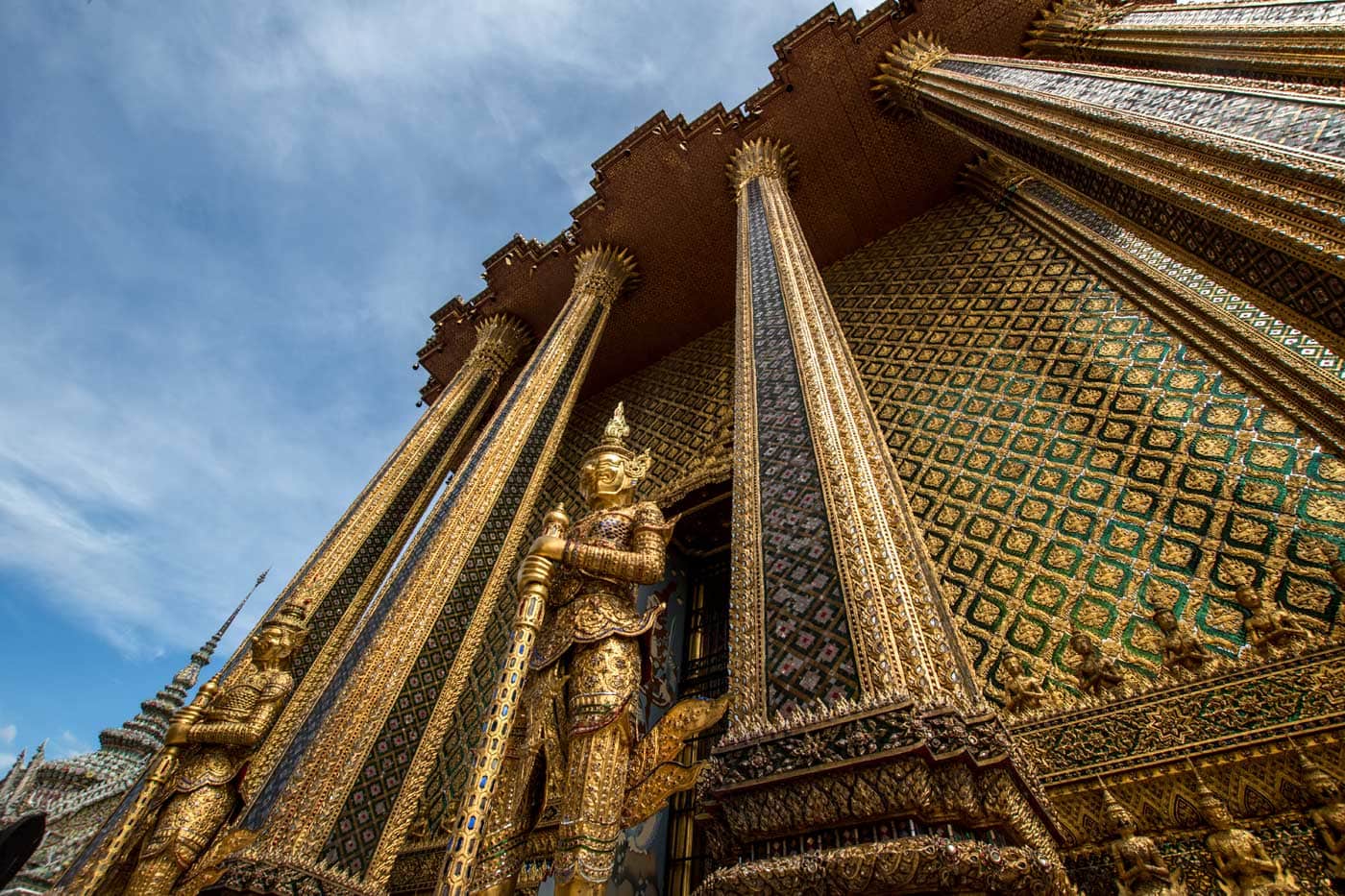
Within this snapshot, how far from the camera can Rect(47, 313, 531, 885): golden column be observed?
4215 mm

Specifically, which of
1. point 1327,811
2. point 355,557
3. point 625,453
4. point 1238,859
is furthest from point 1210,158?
point 355,557

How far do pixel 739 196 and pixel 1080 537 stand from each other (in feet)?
15.7

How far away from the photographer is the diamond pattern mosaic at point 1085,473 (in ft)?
9.30

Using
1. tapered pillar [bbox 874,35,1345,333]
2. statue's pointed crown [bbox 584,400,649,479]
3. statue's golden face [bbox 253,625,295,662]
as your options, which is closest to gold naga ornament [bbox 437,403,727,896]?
statue's pointed crown [bbox 584,400,649,479]

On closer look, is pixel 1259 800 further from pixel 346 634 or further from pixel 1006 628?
pixel 346 634

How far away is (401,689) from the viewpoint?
12.8 feet

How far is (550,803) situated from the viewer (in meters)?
2.67

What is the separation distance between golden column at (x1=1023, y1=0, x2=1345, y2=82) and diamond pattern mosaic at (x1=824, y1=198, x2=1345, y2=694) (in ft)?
4.88

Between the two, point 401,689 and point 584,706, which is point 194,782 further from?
point 584,706

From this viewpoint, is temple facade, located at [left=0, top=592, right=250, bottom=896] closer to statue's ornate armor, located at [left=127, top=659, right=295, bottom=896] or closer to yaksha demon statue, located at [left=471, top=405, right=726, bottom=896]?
statue's ornate armor, located at [left=127, top=659, right=295, bottom=896]

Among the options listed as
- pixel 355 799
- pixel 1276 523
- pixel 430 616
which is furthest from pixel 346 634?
pixel 1276 523

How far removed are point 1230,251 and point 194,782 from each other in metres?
6.36

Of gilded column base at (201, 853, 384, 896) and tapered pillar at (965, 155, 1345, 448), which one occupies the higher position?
tapered pillar at (965, 155, 1345, 448)

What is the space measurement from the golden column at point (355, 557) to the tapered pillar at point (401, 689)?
67cm
